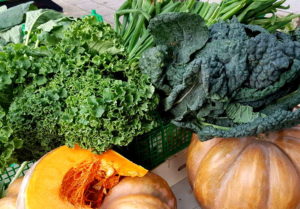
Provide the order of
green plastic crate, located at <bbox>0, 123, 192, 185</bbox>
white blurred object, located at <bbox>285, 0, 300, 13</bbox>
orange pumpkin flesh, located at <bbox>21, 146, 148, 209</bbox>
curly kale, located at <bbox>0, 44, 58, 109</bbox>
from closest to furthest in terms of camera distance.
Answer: orange pumpkin flesh, located at <bbox>21, 146, 148, 209</bbox>
curly kale, located at <bbox>0, 44, 58, 109</bbox>
green plastic crate, located at <bbox>0, 123, 192, 185</bbox>
white blurred object, located at <bbox>285, 0, 300, 13</bbox>

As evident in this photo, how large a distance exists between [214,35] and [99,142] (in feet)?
1.92

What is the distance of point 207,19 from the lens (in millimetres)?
1468

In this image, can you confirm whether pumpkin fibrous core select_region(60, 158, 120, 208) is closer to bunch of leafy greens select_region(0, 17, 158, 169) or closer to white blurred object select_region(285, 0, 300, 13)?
bunch of leafy greens select_region(0, 17, 158, 169)

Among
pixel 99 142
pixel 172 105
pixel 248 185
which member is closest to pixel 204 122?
pixel 172 105

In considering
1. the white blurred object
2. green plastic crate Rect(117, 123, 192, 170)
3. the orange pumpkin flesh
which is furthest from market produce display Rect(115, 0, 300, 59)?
the white blurred object

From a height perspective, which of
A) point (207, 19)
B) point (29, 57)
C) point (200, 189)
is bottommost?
point (200, 189)

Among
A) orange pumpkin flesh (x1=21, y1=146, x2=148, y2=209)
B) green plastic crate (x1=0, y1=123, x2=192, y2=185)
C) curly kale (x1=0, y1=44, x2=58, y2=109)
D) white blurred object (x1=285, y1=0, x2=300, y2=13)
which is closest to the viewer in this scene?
orange pumpkin flesh (x1=21, y1=146, x2=148, y2=209)

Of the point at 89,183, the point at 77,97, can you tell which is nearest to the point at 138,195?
the point at 89,183

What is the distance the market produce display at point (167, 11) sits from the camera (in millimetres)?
1373

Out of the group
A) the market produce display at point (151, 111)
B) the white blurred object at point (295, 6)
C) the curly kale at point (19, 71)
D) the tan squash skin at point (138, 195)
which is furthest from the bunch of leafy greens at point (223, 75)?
the white blurred object at point (295, 6)

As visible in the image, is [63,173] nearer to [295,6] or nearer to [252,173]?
[252,173]

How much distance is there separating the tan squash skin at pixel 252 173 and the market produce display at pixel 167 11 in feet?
1.75

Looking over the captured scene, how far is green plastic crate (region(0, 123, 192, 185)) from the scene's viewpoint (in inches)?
52.9

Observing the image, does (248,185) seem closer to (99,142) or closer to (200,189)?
(200,189)
